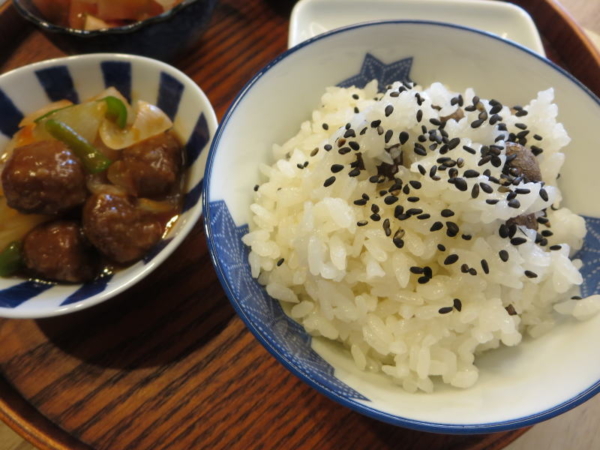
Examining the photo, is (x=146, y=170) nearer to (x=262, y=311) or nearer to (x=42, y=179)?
(x=42, y=179)

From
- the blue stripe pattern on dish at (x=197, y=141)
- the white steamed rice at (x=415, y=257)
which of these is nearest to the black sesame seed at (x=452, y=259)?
the white steamed rice at (x=415, y=257)

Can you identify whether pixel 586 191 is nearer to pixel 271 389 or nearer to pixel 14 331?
pixel 271 389

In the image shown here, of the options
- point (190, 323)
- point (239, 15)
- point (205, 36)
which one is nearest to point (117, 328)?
point (190, 323)

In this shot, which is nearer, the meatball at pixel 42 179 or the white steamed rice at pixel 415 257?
the white steamed rice at pixel 415 257

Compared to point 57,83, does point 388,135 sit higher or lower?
higher

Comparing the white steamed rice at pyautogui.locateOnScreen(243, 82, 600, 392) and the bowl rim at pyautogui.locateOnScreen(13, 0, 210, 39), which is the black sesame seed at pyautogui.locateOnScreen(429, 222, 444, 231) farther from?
the bowl rim at pyautogui.locateOnScreen(13, 0, 210, 39)

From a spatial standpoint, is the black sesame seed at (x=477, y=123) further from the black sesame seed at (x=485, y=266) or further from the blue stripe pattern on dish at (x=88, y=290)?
the blue stripe pattern on dish at (x=88, y=290)

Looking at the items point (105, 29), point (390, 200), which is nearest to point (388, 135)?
point (390, 200)

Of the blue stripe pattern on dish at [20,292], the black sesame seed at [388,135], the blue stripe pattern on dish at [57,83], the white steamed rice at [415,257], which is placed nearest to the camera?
the white steamed rice at [415,257]
